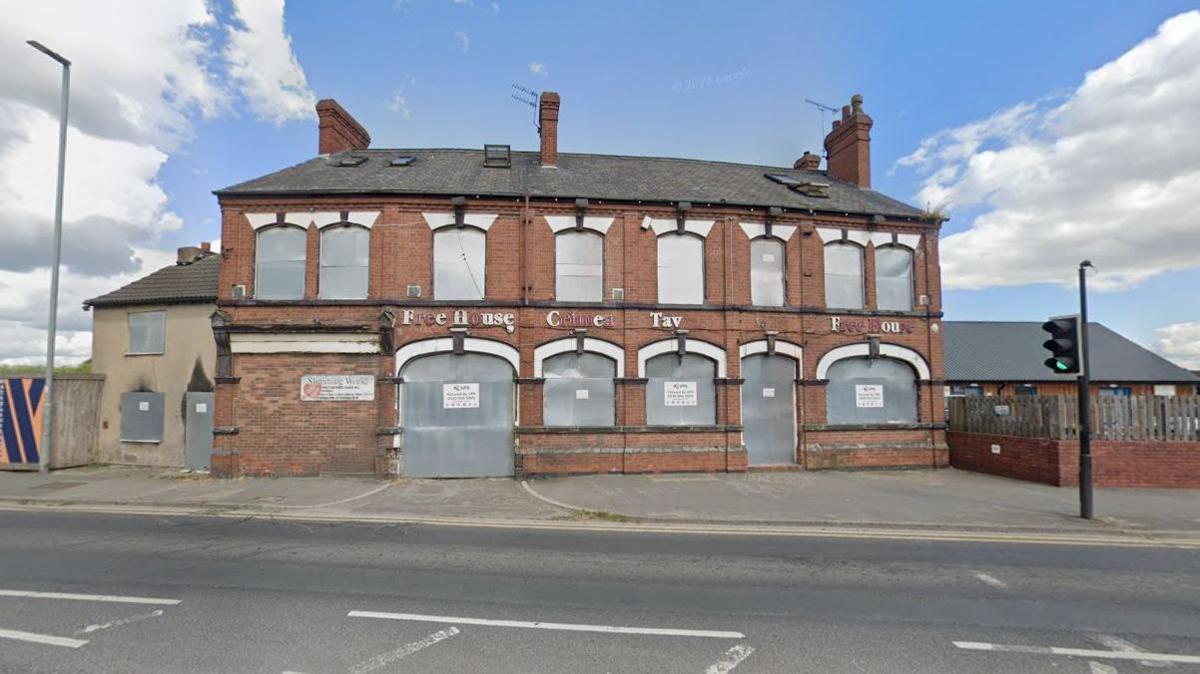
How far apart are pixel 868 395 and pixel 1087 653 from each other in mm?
11427

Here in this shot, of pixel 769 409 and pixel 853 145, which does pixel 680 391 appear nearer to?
pixel 769 409

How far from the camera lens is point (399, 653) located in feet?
15.2

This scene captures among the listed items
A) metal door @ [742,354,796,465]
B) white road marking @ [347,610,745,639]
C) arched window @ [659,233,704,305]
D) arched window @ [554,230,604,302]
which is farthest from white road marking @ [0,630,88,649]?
metal door @ [742,354,796,465]

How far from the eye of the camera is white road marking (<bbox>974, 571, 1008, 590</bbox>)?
256 inches

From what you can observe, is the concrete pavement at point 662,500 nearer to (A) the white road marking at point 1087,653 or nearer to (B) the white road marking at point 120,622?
(B) the white road marking at point 120,622

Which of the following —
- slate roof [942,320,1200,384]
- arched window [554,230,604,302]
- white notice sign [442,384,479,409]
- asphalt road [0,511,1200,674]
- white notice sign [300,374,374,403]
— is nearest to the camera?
asphalt road [0,511,1200,674]

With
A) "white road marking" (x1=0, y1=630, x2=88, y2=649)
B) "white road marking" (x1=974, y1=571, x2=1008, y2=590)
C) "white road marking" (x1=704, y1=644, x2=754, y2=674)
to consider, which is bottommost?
"white road marking" (x1=974, y1=571, x2=1008, y2=590)

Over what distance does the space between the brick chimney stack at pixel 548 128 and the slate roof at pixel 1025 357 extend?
26.1 m

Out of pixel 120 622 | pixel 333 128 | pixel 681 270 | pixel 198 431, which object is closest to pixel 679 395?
pixel 681 270

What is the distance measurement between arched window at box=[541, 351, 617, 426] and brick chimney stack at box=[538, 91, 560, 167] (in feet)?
22.8

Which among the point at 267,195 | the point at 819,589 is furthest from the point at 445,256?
the point at 819,589

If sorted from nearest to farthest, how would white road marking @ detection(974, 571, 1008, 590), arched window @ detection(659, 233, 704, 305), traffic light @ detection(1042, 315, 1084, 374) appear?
white road marking @ detection(974, 571, 1008, 590) → traffic light @ detection(1042, 315, 1084, 374) → arched window @ detection(659, 233, 704, 305)

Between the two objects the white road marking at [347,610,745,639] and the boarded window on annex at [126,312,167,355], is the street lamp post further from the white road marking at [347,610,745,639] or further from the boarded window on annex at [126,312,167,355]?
the white road marking at [347,610,745,639]

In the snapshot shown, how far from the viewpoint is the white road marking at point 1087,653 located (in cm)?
470
